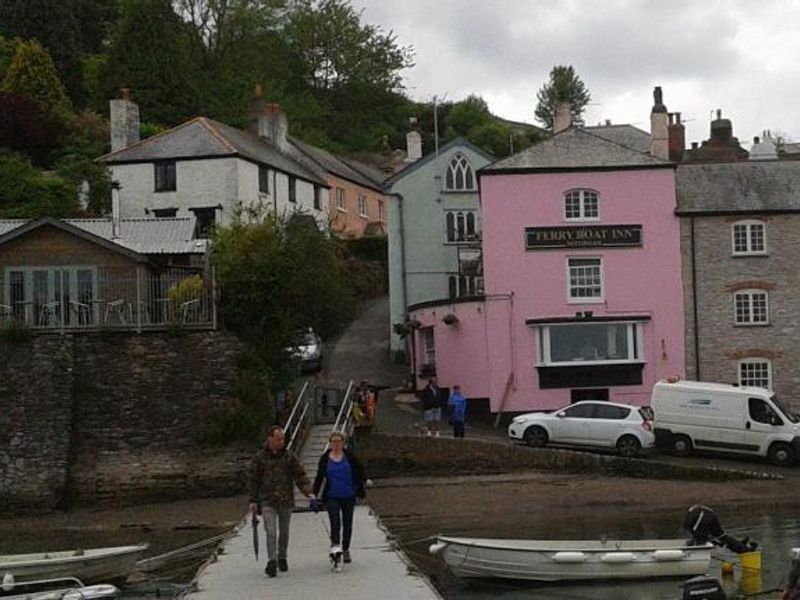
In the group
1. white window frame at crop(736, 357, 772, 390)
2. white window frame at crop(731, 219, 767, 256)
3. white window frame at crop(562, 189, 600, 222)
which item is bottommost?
white window frame at crop(736, 357, 772, 390)

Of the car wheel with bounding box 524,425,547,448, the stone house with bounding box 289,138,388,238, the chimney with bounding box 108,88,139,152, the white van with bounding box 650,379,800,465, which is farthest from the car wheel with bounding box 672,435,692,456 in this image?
the chimney with bounding box 108,88,139,152

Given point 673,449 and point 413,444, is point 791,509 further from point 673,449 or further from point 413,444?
point 413,444

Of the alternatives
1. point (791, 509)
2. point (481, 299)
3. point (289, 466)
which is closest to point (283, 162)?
point (481, 299)

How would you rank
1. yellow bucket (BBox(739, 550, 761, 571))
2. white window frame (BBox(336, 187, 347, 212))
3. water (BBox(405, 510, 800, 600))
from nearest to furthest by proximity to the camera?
water (BBox(405, 510, 800, 600)) < yellow bucket (BBox(739, 550, 761, 571)) < white window frame (BBox(336, 187, 347, 212))

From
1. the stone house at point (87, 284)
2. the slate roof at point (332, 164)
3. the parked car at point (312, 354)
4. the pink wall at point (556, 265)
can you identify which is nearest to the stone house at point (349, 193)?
the slate roof at point (332, 164)

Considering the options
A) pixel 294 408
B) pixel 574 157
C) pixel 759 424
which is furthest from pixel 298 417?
pixel 574 157

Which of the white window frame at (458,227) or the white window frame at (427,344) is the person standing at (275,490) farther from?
the white window frame at (458,227)

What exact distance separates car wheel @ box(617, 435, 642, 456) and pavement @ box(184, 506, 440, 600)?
15.0 metres

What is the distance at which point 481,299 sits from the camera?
43969 millimetres

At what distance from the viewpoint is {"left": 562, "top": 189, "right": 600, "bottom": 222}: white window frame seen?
44.0m

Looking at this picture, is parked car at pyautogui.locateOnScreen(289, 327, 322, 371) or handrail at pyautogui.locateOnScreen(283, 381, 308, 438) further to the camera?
parked car at pyautogui.locateOnScreen(289, 327, 322, 371)

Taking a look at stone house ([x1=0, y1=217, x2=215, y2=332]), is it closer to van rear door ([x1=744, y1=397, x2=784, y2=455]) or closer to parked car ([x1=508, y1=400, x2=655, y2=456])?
parked car ([x1=508, y1=400, x2=655, y2=456])

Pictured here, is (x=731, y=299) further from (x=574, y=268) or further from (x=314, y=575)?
(x=314, y=575)

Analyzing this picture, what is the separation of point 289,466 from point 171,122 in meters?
52.7
